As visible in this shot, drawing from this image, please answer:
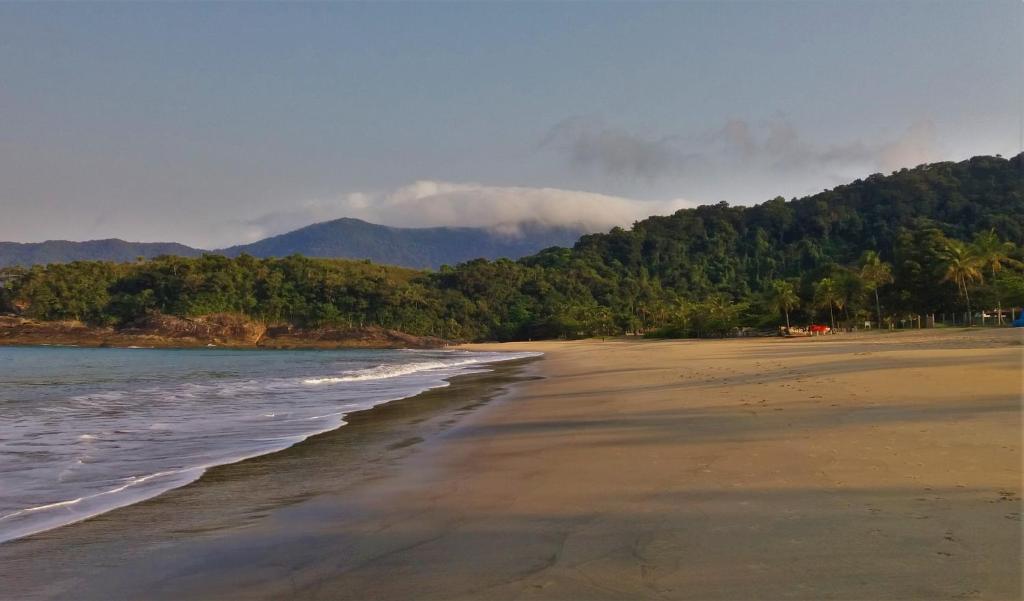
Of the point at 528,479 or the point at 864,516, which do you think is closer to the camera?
the point at 864,516

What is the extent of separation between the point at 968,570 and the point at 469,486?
16.2 feet

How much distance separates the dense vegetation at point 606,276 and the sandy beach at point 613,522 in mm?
75980

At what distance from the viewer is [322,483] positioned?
8.23 meters

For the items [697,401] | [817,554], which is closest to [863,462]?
[817,554]

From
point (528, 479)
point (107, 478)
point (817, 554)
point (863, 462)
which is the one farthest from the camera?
point (107, 478)

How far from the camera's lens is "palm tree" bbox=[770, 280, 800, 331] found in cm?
7506

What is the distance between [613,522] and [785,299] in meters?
75.8

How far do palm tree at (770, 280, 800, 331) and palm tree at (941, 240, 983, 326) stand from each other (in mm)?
15553

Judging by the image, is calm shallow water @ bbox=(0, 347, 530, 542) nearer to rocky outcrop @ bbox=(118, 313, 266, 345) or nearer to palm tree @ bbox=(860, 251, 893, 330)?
Answer: palm tree @ bbox=(860, 251, 893, 330)

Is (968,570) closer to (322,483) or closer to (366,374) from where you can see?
(322,483)

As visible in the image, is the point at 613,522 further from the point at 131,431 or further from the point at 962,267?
the point at 962,267

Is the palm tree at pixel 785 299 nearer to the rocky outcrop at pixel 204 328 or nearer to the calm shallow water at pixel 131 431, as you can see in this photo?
the calm shallow water at pixel 131 431

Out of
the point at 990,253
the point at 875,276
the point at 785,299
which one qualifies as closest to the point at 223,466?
the point at 990,253

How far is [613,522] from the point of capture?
565 cm
